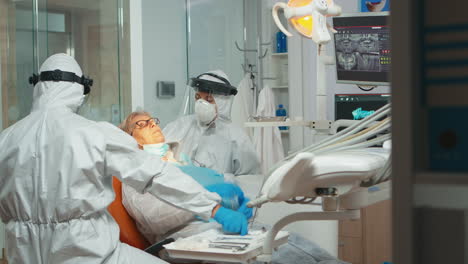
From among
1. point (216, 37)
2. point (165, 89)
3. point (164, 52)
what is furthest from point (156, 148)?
point (216, 37)

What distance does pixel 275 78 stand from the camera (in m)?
6.46

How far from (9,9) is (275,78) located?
2974 mm

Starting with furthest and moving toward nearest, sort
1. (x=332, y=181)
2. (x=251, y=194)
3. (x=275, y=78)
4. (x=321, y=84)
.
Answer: (x=275, y=78) < (x=251, y=194) < (x=321, y=84) < (x=332, y=181)

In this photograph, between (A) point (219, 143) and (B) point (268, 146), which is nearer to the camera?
(A) point (219, 143)

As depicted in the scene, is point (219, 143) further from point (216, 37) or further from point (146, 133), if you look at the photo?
point (216, 37)

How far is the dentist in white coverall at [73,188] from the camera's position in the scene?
94.6 inches

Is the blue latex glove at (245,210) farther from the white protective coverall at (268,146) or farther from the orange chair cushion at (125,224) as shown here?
the white protective coverall at (268,146)

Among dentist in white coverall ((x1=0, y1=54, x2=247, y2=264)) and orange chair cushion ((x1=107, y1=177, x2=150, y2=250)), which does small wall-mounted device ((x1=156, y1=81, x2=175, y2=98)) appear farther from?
dentist in white coverall ((x1=0, y1=54, x2=247, y2=264))

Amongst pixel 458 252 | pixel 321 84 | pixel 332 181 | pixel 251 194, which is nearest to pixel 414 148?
pixel 458 252

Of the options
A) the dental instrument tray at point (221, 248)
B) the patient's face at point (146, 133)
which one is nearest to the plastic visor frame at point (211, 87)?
the patient's face at point (146, 133)

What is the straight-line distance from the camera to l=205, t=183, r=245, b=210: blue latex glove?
2.91 metres

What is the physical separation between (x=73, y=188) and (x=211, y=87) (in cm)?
225

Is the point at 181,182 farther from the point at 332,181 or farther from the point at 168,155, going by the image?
the point at 332,181

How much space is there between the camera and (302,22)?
131 inches
